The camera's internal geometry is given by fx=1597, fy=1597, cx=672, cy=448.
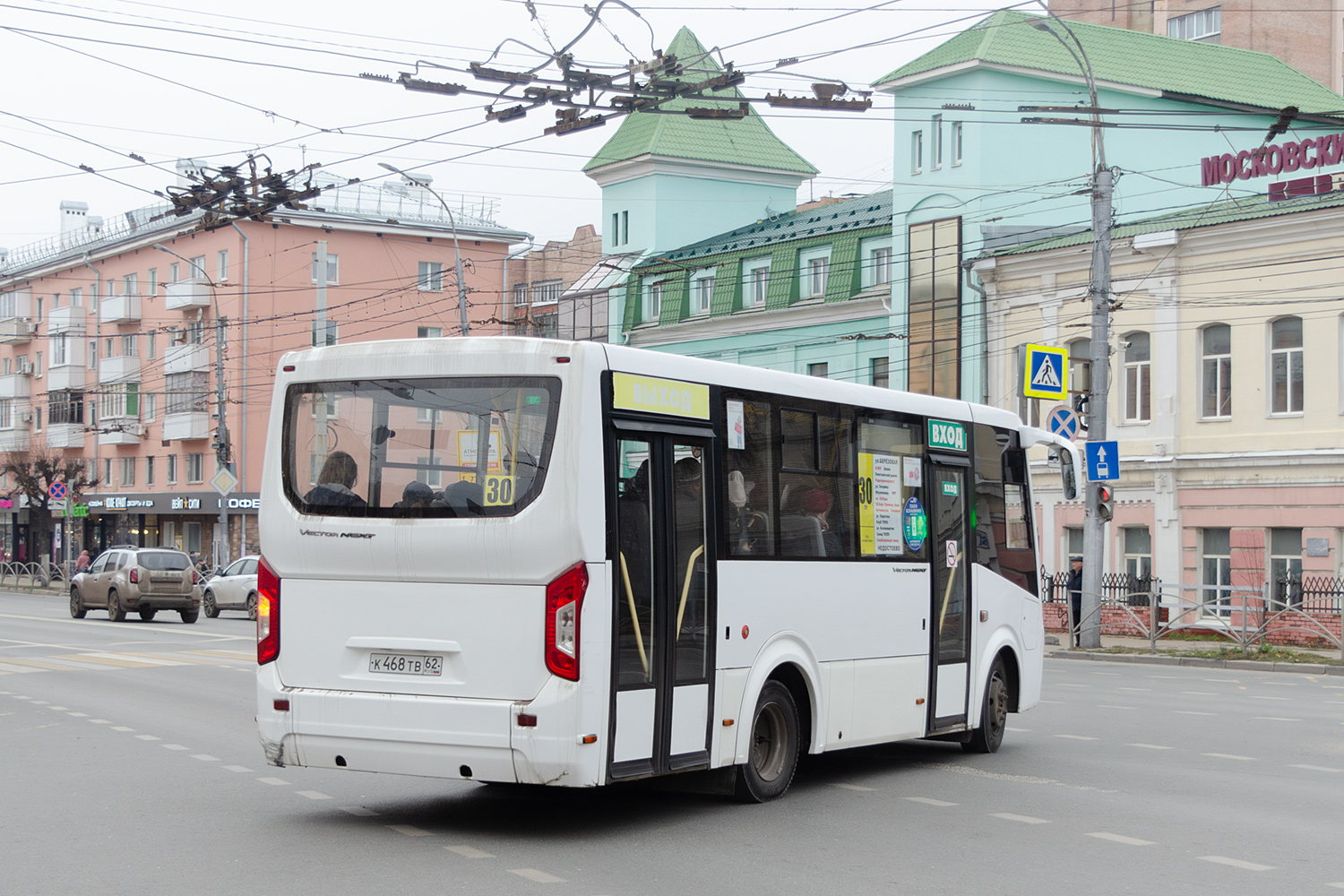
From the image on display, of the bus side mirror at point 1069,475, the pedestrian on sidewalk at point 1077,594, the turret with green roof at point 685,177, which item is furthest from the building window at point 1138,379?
the turret with green roof at point 685,177

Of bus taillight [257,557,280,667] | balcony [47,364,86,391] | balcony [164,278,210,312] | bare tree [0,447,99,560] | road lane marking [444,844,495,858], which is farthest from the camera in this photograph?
balcony [47,364,86,391]

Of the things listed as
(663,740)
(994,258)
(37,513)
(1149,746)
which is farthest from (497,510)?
(37,513)

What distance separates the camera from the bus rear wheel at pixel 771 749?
403 inches

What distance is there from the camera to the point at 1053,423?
27.7 m

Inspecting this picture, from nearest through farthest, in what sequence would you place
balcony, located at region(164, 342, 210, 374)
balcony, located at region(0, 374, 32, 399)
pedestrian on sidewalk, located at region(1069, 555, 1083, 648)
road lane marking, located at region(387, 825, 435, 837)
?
road lane marking, located at region(387, 825, 435, 837)
pedestrian on sidewalk, located at region(1069, 555, 1083, 648)
balcony, located at region(164, 342, 210, 374)
balcony, located at region(0, 374, 32, 399)

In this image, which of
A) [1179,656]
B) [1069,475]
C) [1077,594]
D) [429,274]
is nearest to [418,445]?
[1069,475]

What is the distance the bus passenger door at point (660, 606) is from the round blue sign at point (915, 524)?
105 inches

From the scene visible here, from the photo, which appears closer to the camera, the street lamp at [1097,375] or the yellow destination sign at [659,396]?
the yellow destination sign at [659,396]

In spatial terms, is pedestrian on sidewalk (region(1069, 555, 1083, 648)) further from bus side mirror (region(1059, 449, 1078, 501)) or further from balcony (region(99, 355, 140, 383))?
balcony (region(99, 355, 140, 383))

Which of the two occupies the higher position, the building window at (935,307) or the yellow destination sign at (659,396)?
the building window at (935,307)

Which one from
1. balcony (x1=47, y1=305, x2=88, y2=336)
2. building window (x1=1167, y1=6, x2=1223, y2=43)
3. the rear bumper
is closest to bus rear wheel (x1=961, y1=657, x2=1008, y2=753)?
the rear bumper

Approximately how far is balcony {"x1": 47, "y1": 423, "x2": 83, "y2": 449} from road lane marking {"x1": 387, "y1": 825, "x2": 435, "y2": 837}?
70.0m

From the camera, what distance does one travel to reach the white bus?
28.8 ft

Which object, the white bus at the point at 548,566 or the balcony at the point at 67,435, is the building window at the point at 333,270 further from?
the white bus at the point at 548,566
